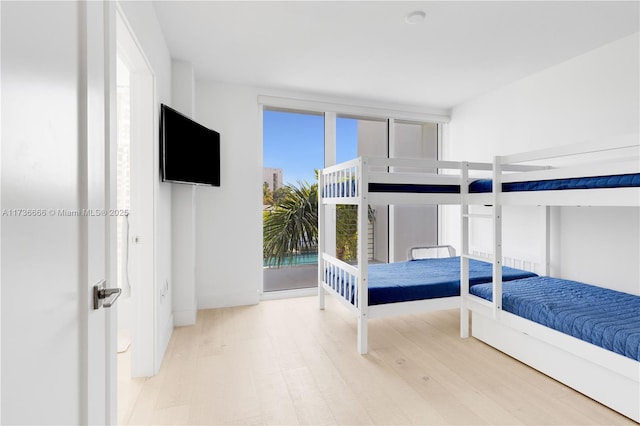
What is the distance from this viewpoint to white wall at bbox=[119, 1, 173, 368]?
5.95 feet

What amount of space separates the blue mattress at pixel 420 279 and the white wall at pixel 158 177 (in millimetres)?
1547

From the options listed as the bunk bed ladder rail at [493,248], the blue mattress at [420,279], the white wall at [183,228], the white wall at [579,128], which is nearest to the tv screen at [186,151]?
the white wall at [183,228]

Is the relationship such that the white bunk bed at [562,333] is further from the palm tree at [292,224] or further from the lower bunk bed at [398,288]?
the palm tree at [292,224]

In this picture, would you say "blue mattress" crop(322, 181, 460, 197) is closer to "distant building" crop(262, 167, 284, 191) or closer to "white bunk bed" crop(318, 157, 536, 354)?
"white bunk bed" crop(318, 157, 536, 354)

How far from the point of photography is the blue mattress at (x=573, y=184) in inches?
63.6

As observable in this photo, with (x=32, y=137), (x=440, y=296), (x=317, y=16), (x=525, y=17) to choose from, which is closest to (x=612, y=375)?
(x=440, y=296)

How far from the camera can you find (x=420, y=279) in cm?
269

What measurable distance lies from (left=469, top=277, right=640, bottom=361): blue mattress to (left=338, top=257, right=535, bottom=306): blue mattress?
175 mm

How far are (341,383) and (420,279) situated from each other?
3.70 feet

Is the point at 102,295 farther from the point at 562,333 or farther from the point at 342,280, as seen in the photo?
the point at 562,333

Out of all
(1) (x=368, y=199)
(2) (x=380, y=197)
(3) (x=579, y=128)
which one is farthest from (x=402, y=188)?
(3) (x=579, y=128)

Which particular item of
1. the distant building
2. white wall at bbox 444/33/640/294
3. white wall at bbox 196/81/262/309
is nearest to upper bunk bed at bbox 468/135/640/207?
white wall at bbox 444/33/640/294

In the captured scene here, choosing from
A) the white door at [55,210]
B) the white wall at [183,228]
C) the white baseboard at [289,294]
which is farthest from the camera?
the white baseboard at [289,294]

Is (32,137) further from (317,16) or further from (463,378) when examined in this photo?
(463,378)
